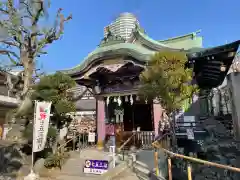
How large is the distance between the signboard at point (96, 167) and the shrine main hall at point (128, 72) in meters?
3.40

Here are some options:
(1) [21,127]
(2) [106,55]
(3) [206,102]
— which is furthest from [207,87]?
(1) [21,127]

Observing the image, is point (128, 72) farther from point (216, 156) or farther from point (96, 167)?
point (216, 156)

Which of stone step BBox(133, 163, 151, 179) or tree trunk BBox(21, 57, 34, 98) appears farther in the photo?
tree trunk BBox(21, 57, 34, 98)

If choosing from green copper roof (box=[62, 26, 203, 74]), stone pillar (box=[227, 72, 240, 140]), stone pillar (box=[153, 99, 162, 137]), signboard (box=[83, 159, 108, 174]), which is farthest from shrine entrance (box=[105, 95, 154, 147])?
stone pillar (box=[227, 72, 240, 140])

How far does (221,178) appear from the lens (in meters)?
5.30

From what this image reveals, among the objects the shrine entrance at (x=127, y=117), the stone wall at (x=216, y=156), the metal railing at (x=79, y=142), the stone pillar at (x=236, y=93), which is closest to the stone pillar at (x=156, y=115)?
the shrine entrance at (x=127, y=117)

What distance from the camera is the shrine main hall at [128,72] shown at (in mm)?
10711

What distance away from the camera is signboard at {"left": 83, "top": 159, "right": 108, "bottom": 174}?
7967 millimetres

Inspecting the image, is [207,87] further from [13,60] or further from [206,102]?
[13,60]

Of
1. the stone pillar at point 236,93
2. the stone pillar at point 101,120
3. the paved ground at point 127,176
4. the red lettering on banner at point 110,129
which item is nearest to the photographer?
the stone pillar at point 236,93

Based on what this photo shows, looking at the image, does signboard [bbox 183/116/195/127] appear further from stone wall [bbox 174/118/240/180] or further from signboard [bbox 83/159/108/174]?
signboard [bbox 83/159/108/174]

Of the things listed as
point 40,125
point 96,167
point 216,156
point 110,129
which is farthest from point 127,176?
Answer: point 110,129

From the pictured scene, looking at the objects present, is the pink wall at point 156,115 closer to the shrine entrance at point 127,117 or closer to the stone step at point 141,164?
the shrine entrance at point 127,117

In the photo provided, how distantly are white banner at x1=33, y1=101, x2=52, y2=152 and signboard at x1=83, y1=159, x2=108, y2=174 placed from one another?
2198 mm
